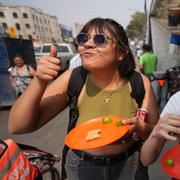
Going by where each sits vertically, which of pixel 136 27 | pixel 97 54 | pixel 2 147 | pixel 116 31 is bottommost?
pixel 136 27

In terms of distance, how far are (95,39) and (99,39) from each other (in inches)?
1.0

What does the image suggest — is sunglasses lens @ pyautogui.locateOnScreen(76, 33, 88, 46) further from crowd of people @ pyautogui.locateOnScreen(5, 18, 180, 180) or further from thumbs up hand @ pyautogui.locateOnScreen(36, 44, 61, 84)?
thumbs up hand @ pyautogui.locateOnScreen(36, 44, 61, 84)

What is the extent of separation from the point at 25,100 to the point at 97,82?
47 centimetres

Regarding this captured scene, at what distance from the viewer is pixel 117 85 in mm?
1579

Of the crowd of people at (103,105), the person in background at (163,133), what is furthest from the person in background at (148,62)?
the person in background at (163,133)

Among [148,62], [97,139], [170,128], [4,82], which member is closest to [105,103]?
[97,139]

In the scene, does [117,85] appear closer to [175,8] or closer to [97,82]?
[97,82]

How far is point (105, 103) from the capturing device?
1521 millimetres

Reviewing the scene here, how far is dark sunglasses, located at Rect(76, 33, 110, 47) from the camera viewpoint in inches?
57.8

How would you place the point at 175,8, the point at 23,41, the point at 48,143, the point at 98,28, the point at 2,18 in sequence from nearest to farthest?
1. the point at 98,28
2. the point at 48,143
3. the point at 175,8
4. the point at 23,41
5. the point at 2,18

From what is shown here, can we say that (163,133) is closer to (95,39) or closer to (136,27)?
(95,39)

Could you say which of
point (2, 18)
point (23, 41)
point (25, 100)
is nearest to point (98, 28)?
→ point (25, 100)

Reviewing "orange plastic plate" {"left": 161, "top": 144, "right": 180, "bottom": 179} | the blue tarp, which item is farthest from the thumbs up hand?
the blue tarp

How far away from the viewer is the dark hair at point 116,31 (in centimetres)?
154
